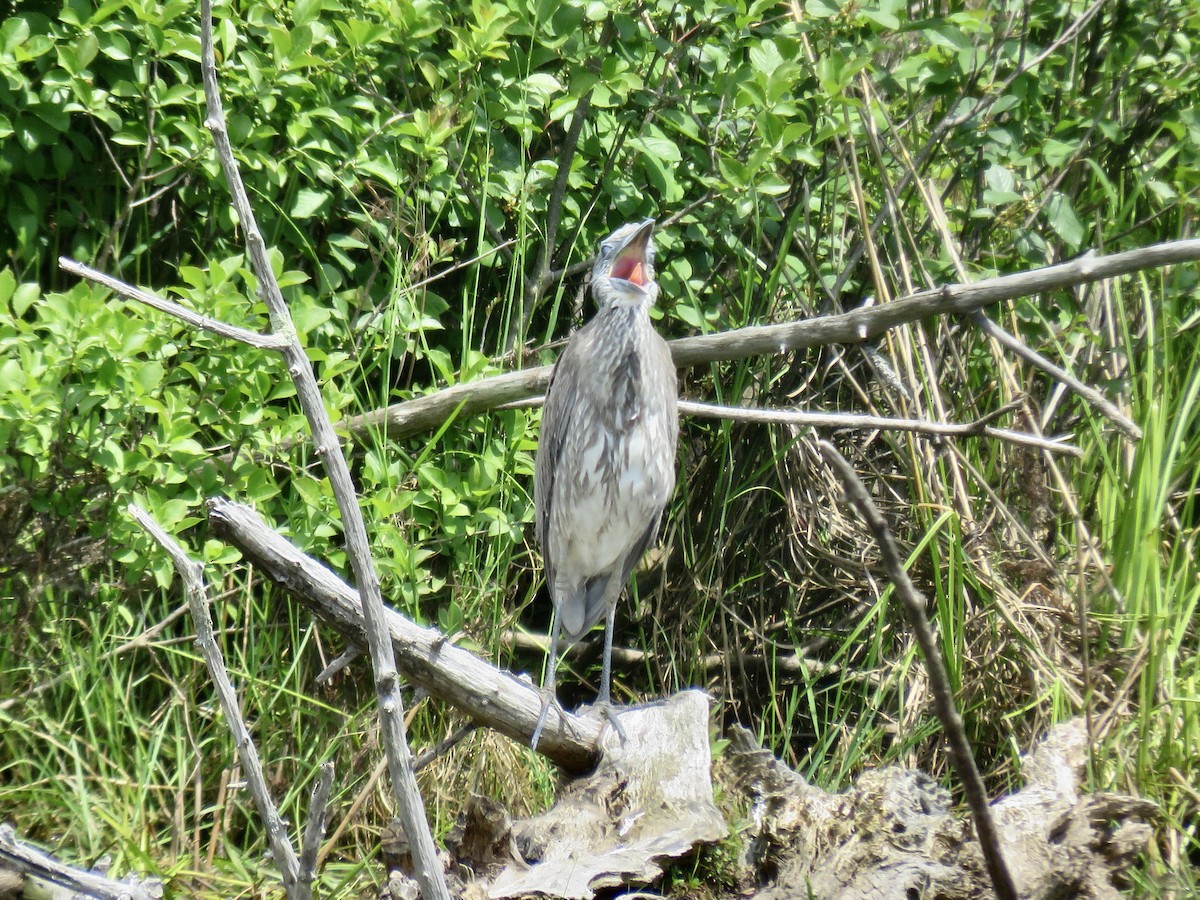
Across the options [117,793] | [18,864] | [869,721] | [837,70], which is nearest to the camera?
[18,864]

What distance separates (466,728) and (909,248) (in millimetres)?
2491

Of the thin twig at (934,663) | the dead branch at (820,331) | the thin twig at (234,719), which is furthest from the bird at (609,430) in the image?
the thin twig at (934,663)

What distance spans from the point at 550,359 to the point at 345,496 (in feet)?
8.66

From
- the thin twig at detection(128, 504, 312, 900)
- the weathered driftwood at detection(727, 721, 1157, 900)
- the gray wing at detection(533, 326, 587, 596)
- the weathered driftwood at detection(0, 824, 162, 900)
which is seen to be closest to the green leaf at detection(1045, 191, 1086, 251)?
the gray wing at detection(533, 326, 587, 596)

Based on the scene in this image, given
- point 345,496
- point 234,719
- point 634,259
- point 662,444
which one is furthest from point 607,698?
point 345,496

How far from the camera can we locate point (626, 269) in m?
3.86

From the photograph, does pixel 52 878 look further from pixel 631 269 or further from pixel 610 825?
pixel 631 269

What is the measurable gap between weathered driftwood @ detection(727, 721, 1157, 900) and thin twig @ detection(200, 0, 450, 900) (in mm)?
1054

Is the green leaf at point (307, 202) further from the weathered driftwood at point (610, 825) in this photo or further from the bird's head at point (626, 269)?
the weathered driftwood at point (610, 825)

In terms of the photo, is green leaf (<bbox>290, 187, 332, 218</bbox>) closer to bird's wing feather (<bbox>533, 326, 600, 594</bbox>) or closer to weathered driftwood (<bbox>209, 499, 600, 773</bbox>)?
bird's wing feather (<bbox>533, 326, 600, 594</bbox>)

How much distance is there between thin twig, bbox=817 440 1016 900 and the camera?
4.68 feet

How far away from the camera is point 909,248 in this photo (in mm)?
4246

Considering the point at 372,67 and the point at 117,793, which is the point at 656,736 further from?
the point at 372,67

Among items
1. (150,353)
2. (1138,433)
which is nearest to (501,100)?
(150,353)
